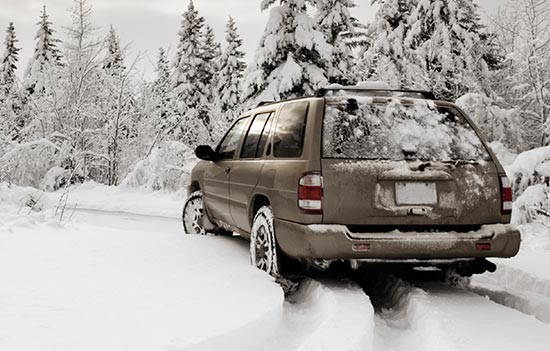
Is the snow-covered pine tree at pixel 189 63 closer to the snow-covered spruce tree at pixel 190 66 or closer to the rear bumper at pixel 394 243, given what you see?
the snow-covered spruce tree at pixel 190 66

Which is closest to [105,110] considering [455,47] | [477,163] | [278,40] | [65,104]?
[65,104]

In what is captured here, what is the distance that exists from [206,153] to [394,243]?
10.5 ft

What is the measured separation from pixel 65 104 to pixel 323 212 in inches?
817

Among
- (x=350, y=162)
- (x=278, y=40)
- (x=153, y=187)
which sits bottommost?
(x=153, y=187)

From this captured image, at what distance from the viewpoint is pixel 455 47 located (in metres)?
24.7

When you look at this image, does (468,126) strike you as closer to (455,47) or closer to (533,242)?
(533,242)

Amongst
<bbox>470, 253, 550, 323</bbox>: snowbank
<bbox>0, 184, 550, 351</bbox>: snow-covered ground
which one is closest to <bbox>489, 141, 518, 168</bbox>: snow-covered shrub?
<bbox>470, 253, 550, 323</bbox>: snowbank

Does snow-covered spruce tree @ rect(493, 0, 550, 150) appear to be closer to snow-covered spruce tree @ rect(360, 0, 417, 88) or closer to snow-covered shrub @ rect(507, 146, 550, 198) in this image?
snow-covered shrub @ rect(507, 146, 550, 198)

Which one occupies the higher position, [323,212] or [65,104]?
[65,104]

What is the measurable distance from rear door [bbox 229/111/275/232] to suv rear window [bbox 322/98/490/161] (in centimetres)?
109

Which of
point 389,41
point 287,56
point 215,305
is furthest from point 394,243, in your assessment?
point 389,41

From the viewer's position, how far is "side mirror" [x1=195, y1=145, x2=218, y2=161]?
6871 mm

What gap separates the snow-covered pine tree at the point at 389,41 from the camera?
87.2 feet

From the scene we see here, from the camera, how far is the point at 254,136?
622 cm
